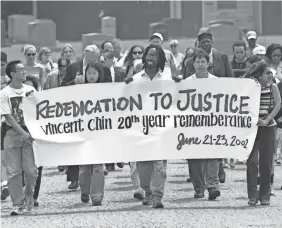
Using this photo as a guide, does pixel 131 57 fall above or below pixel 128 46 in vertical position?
above

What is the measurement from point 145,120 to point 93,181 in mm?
890

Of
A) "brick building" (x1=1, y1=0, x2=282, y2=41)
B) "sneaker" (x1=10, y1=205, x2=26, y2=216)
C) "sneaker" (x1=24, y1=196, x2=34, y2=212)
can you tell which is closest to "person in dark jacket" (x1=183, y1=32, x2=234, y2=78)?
"sneaker" (x1=24, y1=196, x2=34, y2=212)

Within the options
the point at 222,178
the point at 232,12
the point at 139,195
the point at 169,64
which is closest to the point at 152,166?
the point at 139,195

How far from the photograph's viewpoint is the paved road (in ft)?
37.8

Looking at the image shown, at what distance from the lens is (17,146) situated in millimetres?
12547

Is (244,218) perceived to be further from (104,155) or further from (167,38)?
(167,38)

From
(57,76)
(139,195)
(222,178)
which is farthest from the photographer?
(57,76)

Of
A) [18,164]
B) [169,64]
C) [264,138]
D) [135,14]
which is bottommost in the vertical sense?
[135,14]

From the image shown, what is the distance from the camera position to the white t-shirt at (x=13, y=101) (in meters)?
12.5

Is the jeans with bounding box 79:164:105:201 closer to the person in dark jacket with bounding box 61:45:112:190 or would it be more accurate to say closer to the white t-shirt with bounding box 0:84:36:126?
the white t-shirt with bounding box 0:84:36:126

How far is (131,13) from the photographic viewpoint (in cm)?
5169

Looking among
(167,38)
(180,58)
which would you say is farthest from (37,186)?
(167,38)

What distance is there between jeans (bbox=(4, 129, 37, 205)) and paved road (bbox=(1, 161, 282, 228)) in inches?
11.1

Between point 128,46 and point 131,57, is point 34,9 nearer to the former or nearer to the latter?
point 128,46
